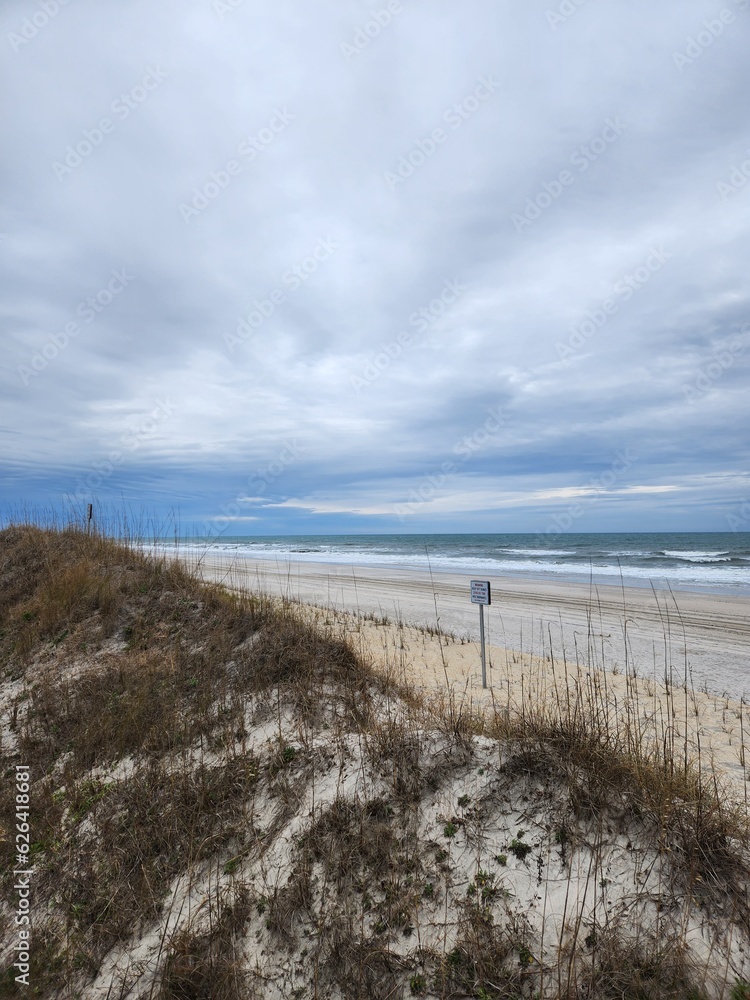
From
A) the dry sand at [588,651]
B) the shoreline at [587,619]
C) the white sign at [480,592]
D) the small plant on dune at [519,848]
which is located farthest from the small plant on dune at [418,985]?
the white sign at [480,592]

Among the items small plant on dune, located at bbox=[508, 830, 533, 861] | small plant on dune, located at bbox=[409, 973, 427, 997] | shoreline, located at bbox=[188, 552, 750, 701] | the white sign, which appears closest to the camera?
small plant on dune, located at bbox=[409, 973, 427, 997]

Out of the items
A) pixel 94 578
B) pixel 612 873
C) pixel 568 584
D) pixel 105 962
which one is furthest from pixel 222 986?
pixel 568 584

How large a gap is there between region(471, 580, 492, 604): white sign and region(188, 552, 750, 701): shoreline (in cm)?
136

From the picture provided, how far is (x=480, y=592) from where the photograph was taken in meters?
7.76

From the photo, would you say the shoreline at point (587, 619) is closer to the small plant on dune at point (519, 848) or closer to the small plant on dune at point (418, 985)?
the small plant on dune at point (519, 848)

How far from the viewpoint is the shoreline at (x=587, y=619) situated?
9023 millimetres

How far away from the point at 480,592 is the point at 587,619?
6.33 m

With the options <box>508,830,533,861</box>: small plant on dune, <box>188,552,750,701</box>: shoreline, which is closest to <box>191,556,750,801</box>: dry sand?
<box>188,552,750,701</box>: shoreline

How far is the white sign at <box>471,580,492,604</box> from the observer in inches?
302

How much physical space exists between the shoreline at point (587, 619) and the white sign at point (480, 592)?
1.36 metres

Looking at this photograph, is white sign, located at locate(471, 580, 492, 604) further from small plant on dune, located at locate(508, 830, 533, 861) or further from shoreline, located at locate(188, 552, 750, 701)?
small plant on dune, located at locate(508, 830, 533, 861)

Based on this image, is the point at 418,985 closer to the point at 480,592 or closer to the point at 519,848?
the point at 519,848

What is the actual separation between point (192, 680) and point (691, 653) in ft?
31.4

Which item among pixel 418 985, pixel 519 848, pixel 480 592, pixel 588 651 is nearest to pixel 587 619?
pixel 588 651
